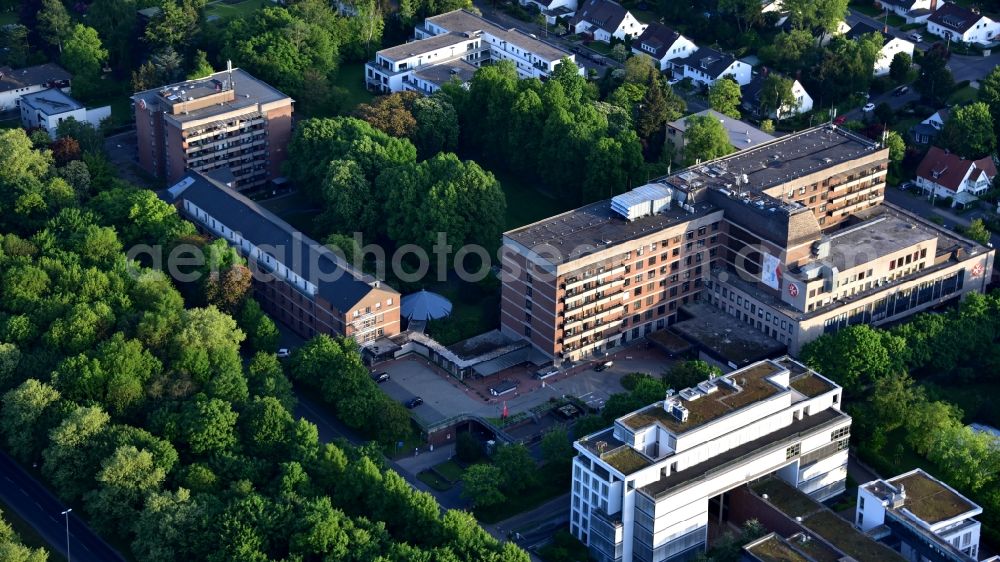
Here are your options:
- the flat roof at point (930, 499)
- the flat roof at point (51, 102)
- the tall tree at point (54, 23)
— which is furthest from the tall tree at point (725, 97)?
the tall tree at point (54, 23)

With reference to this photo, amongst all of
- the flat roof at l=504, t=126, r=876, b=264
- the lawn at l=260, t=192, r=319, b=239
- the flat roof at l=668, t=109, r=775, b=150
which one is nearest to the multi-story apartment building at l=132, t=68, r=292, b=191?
the lawn at l=260, t=192, r=319, b=239

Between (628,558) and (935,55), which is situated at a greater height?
(935,55)

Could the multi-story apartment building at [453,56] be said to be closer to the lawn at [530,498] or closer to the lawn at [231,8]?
the lawn at [231,8]

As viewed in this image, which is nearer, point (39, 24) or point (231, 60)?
point (231, 60)

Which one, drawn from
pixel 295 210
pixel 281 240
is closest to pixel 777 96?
pixel 295 210

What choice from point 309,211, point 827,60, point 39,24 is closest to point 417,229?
point 309,211

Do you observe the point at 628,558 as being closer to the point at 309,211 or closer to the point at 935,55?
the point at 309,211
